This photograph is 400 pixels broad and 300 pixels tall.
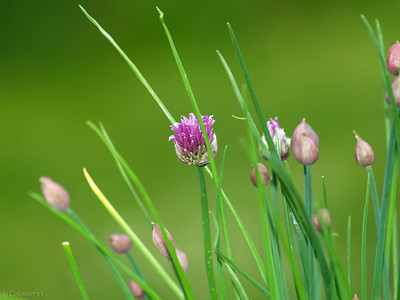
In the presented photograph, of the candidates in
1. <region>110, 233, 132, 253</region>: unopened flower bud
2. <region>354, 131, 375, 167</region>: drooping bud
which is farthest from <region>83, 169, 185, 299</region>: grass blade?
<region>354, 131, 375, 167</region>: drooping bud

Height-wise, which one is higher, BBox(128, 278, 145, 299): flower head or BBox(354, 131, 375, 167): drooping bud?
BBox(354, 131, 375, 167): drooping bud

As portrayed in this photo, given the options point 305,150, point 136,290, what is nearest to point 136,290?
point 136,290

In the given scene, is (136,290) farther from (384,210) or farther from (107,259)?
(384,210)

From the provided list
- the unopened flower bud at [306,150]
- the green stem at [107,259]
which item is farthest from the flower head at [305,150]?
the green stem at [107,259]

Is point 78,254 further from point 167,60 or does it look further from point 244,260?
Result: point 167,60

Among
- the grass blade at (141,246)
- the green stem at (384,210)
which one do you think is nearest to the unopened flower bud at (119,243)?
the grass blade at (141,246)

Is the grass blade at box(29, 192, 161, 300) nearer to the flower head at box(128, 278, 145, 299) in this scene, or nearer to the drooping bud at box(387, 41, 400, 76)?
the flower head at box(128, 278, 145, 299)

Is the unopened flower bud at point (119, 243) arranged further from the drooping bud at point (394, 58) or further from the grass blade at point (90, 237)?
the drooping bud at point (394, 58)

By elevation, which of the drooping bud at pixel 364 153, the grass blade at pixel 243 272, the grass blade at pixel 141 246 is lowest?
the grass blade at pixel 243 272

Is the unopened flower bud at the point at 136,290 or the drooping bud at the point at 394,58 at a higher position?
the drooping bud at the point at 394,58
